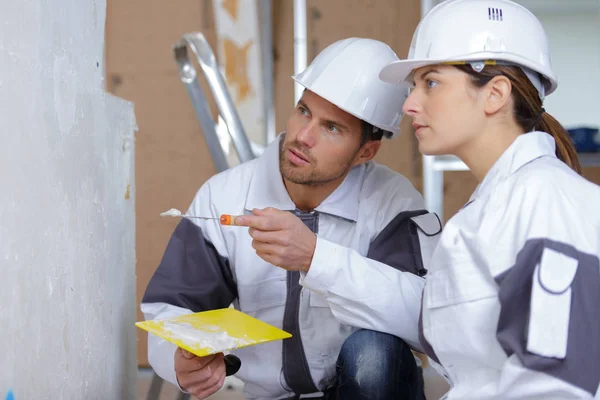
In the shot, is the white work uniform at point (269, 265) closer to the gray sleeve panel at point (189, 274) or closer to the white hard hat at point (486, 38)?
the gray sleeve panel at point (189, 274)

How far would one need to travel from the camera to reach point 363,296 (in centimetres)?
153

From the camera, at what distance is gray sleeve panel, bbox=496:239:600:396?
1.08m

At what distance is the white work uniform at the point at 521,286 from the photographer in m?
1.08

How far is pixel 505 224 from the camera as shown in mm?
1165

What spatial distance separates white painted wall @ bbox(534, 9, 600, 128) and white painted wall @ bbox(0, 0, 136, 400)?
230 centimetres

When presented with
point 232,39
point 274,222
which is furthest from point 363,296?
point 232,39

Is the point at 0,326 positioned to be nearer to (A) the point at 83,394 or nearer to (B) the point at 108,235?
(A) the point at 83,394

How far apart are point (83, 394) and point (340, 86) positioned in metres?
0.91

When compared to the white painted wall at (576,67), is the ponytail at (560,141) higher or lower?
lower

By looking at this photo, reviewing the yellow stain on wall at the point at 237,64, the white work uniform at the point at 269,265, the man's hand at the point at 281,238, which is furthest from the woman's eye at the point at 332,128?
the yellow stain on wall at the point at 237,64

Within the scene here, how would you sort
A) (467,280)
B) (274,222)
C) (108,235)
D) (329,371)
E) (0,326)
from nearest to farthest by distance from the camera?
(0,326) → (467,280) → (274,222) → (108,235) → (329,371)

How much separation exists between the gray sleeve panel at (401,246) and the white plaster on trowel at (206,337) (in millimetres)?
470

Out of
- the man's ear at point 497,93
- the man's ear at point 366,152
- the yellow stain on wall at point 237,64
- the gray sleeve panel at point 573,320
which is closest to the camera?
the gray sleeve panel at point 573,320

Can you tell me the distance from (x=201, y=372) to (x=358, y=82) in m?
0.78
